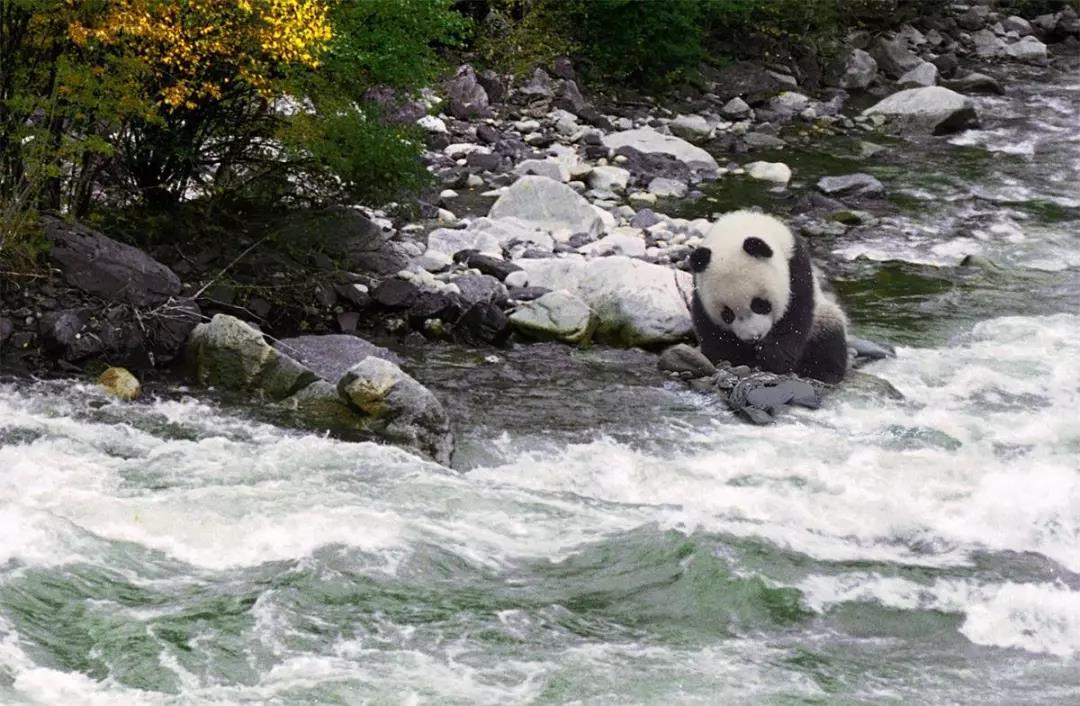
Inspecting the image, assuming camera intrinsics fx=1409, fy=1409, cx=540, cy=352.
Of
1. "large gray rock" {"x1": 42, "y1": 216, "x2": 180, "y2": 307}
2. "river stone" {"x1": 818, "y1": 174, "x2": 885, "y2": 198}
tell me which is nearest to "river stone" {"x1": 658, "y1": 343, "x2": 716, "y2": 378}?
"large gray rock" {"x1": 42, "y1": 216, "x2": 180, "y2": 307}

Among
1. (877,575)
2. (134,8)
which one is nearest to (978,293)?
(877,575)

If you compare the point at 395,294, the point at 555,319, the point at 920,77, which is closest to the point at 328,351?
the point at 395,294

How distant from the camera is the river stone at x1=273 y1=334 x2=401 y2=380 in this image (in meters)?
9.83

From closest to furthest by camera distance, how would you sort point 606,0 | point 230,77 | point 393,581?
point 393,581 < point 230,77 < point 606,0

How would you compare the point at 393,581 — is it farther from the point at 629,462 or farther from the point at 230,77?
the point at 230,77

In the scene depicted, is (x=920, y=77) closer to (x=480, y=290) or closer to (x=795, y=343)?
(x=480, y=290)

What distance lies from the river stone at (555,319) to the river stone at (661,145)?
21.9ft

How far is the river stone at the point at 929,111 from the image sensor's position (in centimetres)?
2056

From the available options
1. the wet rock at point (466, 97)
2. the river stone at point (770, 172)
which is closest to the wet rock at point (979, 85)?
the river stone at point (770, 172)

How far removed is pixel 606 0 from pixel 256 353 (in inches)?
509

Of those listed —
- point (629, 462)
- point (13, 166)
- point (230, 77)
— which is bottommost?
point (629, 462)

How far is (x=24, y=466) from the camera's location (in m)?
7.78

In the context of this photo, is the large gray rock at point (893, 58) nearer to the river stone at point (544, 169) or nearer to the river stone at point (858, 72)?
the river stone at point (858, 72)

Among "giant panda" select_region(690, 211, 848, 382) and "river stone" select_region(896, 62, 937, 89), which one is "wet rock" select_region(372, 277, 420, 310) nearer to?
"giant panda" select_region(690, 211, 848, 382)
